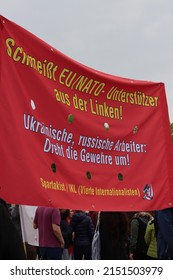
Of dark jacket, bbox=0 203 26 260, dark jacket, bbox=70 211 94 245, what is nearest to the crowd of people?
dark jacket, bbox=70 211 94 245

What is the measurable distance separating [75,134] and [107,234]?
126 inches

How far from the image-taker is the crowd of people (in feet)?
19.3

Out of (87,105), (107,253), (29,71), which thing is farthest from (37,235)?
(29,71)

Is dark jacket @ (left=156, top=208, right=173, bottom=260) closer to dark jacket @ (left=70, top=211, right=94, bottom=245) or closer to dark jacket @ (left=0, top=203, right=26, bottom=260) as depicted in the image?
dark jacket @ (left=0, top=203, right=26, bottom=260)

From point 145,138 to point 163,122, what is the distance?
27cm

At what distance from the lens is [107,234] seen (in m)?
7.19

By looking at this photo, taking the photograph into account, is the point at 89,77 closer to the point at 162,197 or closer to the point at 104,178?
the point at 104,178

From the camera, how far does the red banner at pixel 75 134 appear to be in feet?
12.1

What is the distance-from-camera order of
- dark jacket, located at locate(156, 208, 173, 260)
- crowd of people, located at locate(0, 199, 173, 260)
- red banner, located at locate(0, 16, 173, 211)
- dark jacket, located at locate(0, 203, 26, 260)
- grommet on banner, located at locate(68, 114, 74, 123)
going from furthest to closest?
crowd of people, located at locate(0, 199, 173, 260) < dark jacket, located at locate(156, 208, 173, 260) < grommet on banner, located at locate(68, 114, 74, 123) < red banner, located at locate(0, 16, 173, 211) < dark jacket, located at locate(0, 203, 26, 260)

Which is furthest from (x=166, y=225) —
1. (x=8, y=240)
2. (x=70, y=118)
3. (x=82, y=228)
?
(x=82, y=228)

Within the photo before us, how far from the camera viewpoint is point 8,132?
11.8 ft

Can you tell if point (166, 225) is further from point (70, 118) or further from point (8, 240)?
point (8, 240)

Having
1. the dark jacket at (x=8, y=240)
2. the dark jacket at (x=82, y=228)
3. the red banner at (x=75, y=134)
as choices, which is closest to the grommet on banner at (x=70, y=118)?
the red banner at (x=75, y=134)

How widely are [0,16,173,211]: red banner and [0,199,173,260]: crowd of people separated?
865mm
